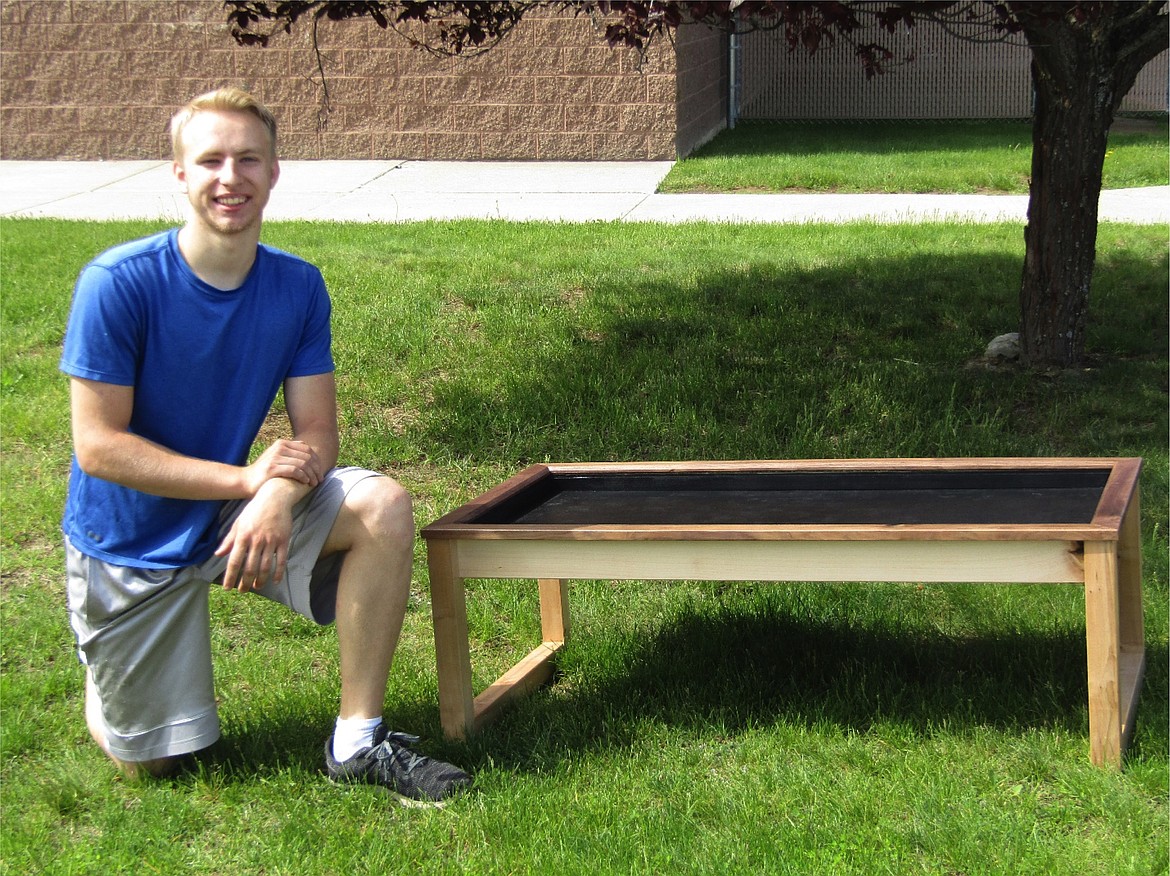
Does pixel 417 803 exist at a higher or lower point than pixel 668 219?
lower

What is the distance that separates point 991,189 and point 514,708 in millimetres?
8199

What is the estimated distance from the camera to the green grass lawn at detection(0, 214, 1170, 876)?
285cm

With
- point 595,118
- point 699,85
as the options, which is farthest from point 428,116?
point 699,85

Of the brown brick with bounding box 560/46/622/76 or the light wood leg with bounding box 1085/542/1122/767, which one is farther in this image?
the brown brick with bounding box 560/46/622/76

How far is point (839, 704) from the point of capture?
133 inches

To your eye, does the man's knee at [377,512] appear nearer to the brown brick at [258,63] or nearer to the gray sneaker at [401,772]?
the gray sneaker at [401,772]

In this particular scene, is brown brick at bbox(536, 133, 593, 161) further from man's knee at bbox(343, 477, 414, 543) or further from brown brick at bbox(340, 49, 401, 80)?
man's knee at bbox(343, 477, 414, 543)

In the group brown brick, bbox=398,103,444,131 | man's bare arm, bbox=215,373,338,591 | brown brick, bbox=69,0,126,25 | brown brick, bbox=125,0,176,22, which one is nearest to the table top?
man's bare arm, bbox=215,373,338,591

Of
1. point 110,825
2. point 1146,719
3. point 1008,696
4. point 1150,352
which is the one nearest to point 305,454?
point 110,825

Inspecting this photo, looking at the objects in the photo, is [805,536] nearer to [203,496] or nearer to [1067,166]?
[203,496]

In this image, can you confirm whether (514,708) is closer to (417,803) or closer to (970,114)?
(417,803)

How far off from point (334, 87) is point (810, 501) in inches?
415

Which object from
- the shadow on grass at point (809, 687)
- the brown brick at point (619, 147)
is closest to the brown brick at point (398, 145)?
the brown brick at point (619, 147)

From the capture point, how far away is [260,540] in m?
2.87
